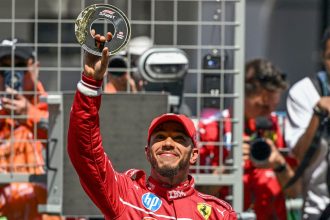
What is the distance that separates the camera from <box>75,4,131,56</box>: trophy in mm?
6887

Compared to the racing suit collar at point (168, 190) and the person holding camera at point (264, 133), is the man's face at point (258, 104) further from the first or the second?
the racing suit collar at point (168, 190)

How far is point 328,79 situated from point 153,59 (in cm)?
146

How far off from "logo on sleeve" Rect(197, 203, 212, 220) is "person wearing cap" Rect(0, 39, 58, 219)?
5.43ft

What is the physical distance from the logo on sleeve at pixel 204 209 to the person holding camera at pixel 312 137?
195 cm

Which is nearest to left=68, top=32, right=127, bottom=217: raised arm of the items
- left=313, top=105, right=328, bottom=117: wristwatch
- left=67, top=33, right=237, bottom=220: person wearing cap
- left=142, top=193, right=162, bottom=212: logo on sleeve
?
left=67, top=33, right=237, bottom=220: person wearing cap

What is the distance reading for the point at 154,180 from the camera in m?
7.46

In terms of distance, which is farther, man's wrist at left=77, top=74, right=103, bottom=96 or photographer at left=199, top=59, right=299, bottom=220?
photographer at left=199, top=59, right=299, bottom=220

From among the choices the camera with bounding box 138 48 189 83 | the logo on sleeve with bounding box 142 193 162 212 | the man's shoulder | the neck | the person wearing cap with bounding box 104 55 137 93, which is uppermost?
the camera with bounding box 138 48 189 83

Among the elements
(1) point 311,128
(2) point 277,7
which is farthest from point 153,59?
(2) point 277,7

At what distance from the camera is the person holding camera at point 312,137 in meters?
9.37

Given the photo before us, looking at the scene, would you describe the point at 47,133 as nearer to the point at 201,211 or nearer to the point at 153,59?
the point at 153,59

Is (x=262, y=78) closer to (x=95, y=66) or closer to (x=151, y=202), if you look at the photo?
(x=151, y=202)

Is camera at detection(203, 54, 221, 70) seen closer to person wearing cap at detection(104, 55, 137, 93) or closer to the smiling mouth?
person wearing cap at detection(104, 55, 137, 93)

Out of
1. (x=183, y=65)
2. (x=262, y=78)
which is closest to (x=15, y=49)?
(x=183, y=65)
